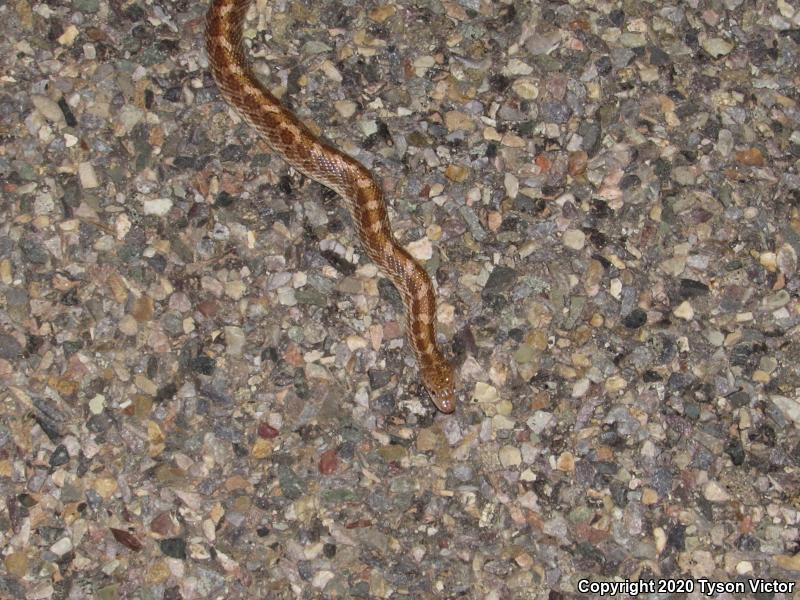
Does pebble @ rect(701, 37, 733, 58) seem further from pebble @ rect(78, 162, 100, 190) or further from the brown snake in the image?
pebble @ rect(78, 162, 100, 190)

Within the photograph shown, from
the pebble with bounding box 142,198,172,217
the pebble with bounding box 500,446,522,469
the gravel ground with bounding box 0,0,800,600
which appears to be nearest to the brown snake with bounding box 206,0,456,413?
the gravel ground with bounding box 0,0,800,600

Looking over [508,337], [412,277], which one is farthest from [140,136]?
[508,337]

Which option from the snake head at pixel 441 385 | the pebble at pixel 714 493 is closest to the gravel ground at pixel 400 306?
the pebble at pixel 714 493

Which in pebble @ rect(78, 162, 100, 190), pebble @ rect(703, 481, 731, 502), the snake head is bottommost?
pebble @ rect(703, 481, 731, 502)

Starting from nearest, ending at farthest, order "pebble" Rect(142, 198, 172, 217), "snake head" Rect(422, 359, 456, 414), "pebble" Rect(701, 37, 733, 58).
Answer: "snake head" Rect(422, 359, 456, 414), "pebble" Rect(142, 198, 172, 217), "pebble" Rect(701, 37, 733, 58)

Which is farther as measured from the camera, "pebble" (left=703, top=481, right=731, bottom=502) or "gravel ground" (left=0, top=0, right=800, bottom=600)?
"pebble" (left=703, top=481, right=731, bottom=502)
